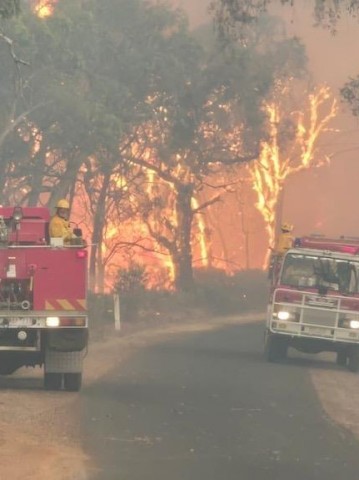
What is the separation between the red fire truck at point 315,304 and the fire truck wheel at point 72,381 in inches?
285

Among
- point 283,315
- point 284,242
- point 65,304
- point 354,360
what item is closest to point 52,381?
point 65,304

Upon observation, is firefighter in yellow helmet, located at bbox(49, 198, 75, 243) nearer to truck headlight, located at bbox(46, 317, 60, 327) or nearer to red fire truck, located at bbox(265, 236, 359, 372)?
truck headlight, located at bbox(46, 317, 60, 327)

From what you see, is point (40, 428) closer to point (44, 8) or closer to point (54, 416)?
point (54, 416)

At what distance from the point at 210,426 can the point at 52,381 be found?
3417 millimetres

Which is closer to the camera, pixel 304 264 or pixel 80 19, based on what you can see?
pixel 304 264

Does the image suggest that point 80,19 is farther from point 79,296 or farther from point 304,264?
point 79,296

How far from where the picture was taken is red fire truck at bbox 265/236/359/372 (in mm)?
21172

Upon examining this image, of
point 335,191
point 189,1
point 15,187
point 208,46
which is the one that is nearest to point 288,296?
point 15,187

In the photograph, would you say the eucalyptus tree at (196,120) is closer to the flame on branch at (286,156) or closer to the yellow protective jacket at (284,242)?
the flame on branch at (286,156)

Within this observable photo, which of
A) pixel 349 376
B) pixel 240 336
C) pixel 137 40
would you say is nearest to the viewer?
pixel 349 376

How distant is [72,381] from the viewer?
14797 mm

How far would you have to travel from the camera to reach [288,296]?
70.0ft

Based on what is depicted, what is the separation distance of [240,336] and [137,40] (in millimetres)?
16629

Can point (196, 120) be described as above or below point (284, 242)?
above
